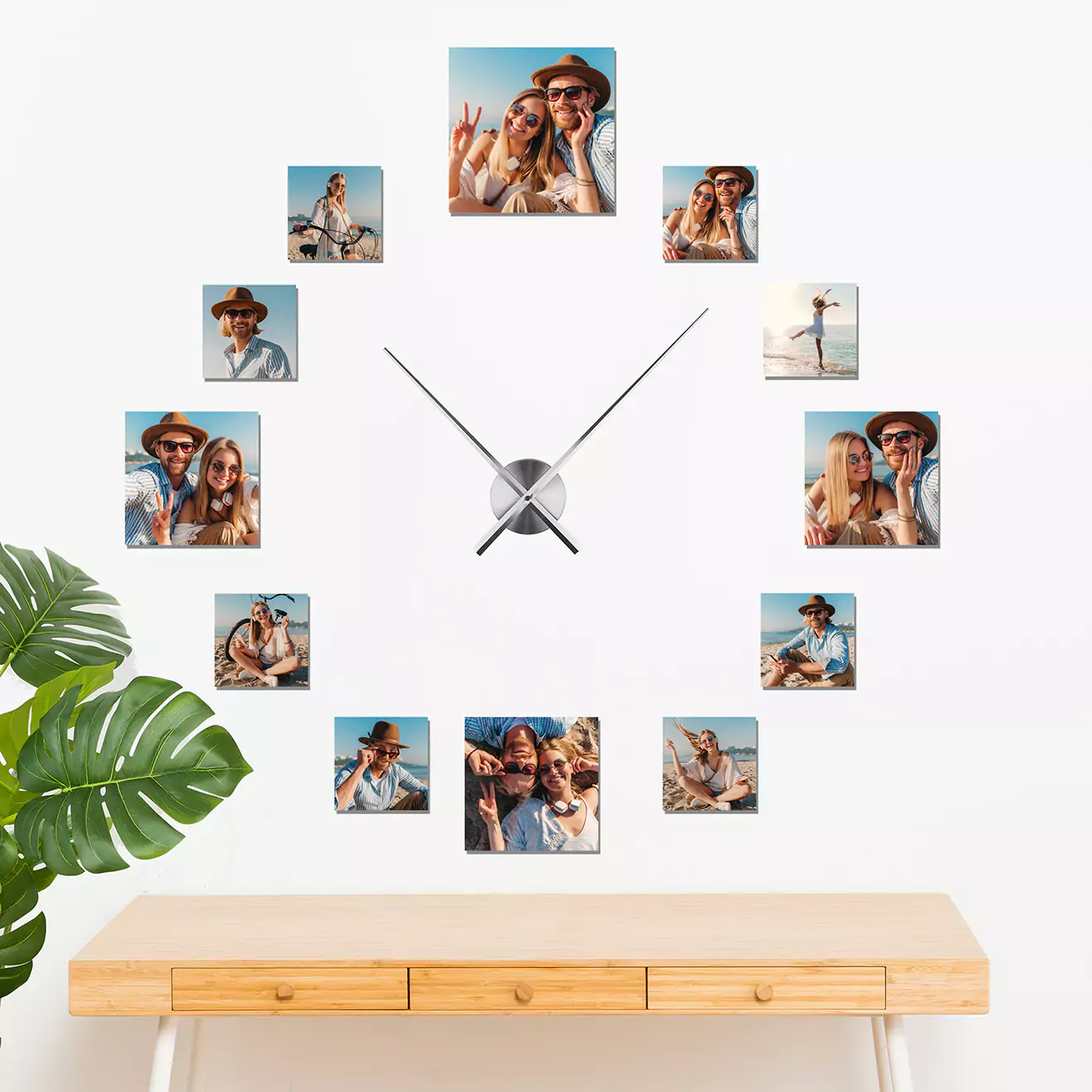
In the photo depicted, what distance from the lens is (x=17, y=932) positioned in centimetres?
146

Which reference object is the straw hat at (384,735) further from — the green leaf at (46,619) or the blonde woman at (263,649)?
the green leaf at (46,619)

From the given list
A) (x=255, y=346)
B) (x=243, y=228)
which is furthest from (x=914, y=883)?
(x=243, y=228)

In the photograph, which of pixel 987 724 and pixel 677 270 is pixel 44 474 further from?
pixel 987 724

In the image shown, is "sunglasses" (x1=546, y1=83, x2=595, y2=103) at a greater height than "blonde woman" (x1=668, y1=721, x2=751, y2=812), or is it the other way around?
"sunglasses" (x1=546, y1=83, x2=595, y2=103)

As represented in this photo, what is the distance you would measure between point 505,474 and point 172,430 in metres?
0.62

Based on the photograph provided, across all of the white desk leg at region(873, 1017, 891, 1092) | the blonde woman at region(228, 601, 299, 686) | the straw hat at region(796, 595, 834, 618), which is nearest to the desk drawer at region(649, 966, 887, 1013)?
the white desk leg at region(873, 1017, 891, 1092)

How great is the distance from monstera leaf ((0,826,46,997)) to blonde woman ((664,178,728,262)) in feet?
4.86

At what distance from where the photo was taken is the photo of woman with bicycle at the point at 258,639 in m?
1.73

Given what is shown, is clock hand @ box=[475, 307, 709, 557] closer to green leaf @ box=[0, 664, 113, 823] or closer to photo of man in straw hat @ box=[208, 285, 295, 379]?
photo of man in straw hat @ box=[208, 285, 295, 379]

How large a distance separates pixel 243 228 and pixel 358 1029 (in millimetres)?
1506

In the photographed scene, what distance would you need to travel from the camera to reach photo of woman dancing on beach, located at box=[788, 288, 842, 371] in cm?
173

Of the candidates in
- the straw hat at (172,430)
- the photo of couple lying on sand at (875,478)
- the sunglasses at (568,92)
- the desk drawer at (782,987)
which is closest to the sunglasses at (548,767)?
the desk drawer at (782,987)

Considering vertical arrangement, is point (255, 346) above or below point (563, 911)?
above

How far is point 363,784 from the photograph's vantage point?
68.4 inches
